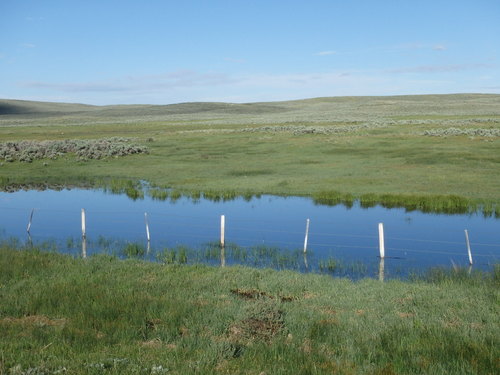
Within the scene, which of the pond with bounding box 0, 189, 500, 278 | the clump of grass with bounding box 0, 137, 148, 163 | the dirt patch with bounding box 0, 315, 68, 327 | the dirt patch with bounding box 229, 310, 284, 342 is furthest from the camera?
the clump of grass with bounding box 0, 137, 148, 163

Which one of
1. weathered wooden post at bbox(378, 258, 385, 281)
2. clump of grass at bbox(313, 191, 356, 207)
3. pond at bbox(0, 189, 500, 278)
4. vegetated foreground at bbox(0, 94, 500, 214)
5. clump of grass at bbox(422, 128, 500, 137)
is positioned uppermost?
clump of grass at bbox(422, 128, 500, 137)

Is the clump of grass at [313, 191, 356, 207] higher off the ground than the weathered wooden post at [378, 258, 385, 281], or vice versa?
the clump of grass at [313, 191, 356, 207]

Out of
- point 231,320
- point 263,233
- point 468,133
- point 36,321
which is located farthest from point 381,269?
point 468,133

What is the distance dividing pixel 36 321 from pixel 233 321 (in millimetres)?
4120

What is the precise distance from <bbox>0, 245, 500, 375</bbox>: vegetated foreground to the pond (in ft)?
11.6

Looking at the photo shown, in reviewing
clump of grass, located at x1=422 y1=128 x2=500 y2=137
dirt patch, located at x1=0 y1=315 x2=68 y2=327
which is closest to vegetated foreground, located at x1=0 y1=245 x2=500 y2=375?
dirt patch, located at x1=0 y1=315 x2=68 y2=327

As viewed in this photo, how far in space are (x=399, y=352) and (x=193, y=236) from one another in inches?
676

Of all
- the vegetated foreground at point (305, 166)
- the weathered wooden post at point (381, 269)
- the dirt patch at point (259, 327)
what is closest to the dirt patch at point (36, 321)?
the dirt patch at point (259, 327)

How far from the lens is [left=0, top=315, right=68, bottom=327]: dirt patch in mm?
11414

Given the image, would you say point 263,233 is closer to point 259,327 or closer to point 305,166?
point 259,327

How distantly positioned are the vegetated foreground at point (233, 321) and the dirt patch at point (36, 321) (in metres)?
0.03

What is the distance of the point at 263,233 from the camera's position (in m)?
26.7

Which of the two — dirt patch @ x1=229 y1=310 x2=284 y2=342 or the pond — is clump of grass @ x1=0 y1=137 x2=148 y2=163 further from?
dirt patch @ x1=229 y1=310 x2=284 y2=342

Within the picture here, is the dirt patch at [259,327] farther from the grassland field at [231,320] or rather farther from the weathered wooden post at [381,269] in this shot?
the weathered wooden post at [381,269]
